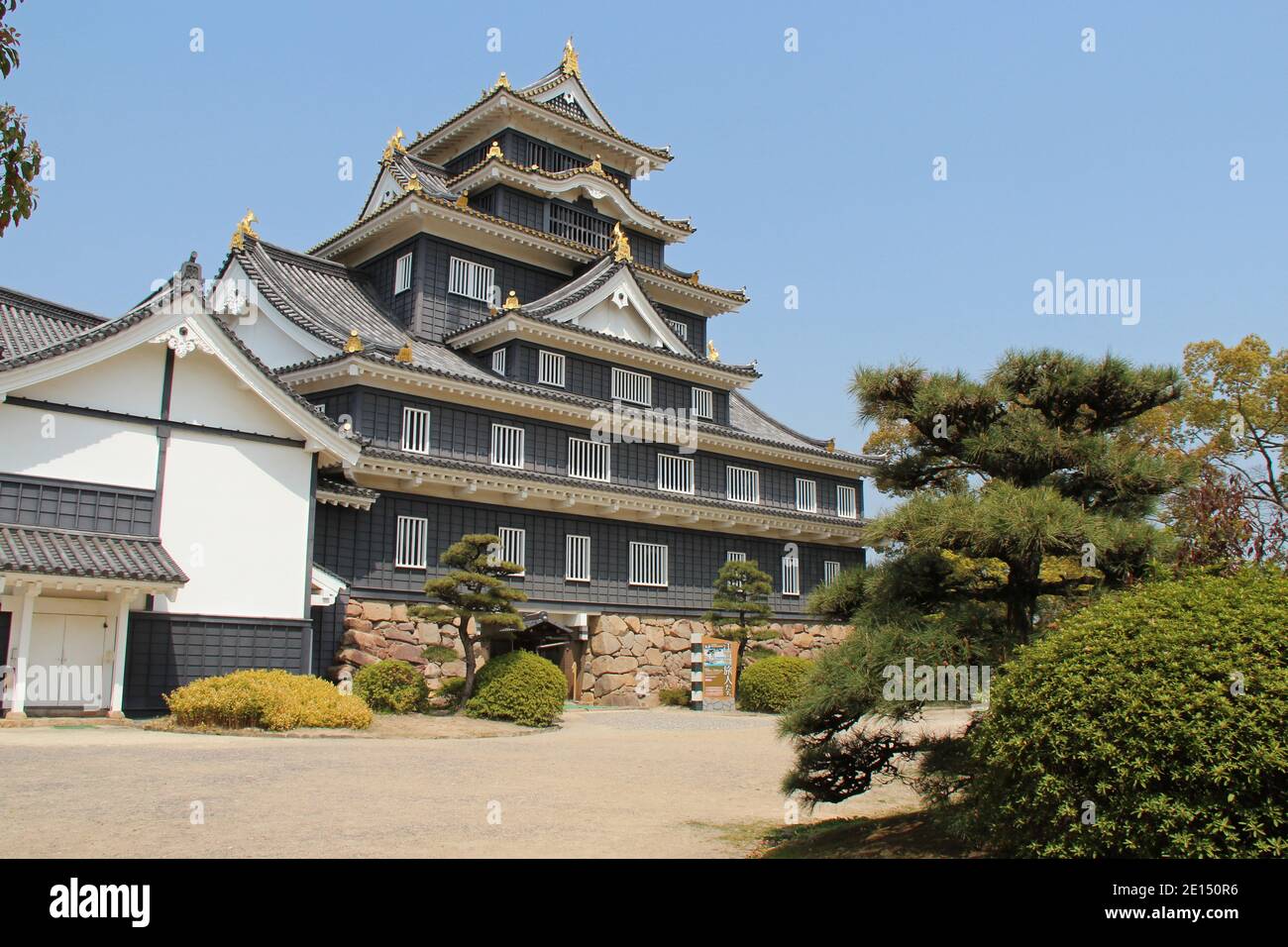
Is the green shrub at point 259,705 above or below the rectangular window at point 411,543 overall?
below

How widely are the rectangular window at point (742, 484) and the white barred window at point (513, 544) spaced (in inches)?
341

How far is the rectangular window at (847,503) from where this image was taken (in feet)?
127

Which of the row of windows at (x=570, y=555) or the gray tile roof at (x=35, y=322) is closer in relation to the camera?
the gray tile roof at (x=35, y=322)

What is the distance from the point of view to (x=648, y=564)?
31906mm

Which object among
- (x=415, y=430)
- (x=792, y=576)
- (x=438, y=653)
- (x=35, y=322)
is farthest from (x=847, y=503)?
(x=35, y=322)

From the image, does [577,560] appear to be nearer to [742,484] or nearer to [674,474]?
[674,474]

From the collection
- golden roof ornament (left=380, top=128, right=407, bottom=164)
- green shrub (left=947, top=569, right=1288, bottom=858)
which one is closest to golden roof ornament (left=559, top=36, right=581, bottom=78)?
golden roof ornament (left=380, top=128, right=407, bottom=164)

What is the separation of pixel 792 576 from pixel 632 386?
866 cm

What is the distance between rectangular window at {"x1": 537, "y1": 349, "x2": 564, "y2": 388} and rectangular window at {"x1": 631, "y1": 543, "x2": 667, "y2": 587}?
547 cm

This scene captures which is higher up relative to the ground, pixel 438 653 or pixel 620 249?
pixel 620 249

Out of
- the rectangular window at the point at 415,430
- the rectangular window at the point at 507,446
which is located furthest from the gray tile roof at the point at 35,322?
the rectangular window at the point at 507,446

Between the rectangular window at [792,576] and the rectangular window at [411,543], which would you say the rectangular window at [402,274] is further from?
the rectangular window at [792,576]

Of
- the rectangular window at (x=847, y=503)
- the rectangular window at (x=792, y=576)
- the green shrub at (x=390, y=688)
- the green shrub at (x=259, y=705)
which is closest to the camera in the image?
the green shrub at (x=259, y=705)

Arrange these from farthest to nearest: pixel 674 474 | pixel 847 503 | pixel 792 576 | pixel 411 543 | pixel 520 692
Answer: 1. pixel 847 503
2. pixel 792 576
3. pixel 674 474
4. pixel 411 543
5. pixel 520 692
